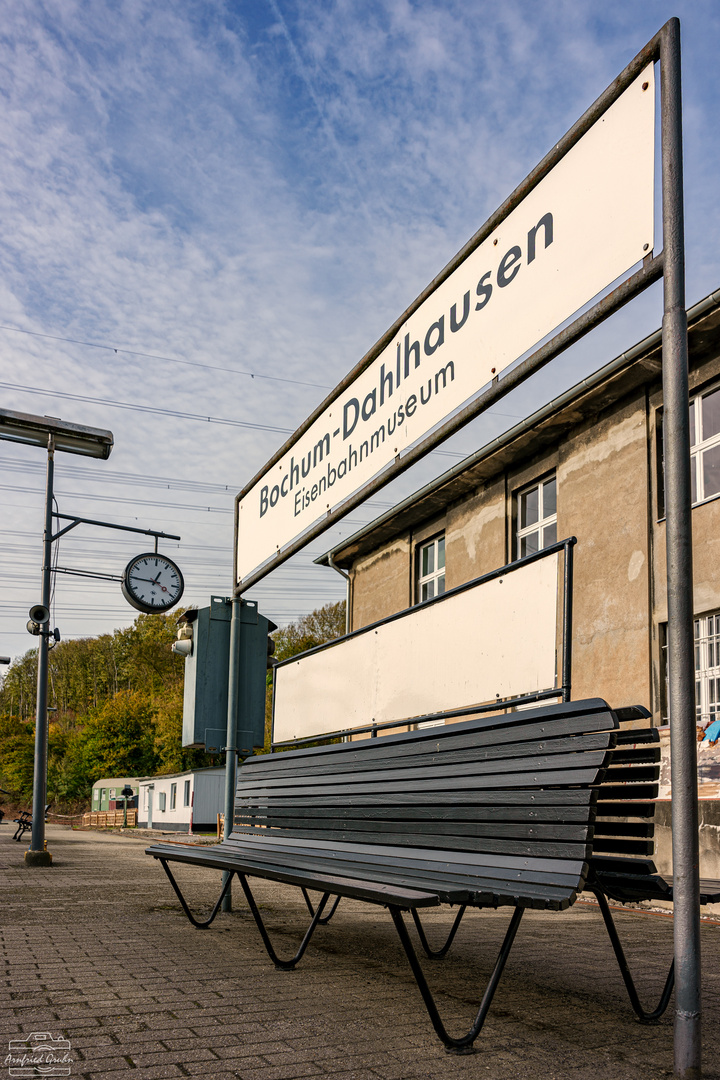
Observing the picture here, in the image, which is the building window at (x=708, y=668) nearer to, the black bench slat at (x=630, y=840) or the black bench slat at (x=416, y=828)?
the black bench slat at (x=416, y=828)

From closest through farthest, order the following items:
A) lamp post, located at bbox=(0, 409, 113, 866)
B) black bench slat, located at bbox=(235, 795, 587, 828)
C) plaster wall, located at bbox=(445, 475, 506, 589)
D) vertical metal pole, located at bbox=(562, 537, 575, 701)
→ black bench slat, located at bbox=(235, 795, 587, 828) < vertical metal pole, located at bbox=(562, 537, 575, 701) < lamp post, located at bbox=(0, 409, 113, 866) < plaster wall, located at bbox=(445, 475, 506, 589)

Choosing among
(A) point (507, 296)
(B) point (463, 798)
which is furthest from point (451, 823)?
(A) point (507, 296)

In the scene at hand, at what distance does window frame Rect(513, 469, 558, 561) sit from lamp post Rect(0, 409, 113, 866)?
7.59 meters

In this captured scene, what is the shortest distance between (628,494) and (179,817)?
111 ft

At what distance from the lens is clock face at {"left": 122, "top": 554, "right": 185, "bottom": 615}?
51.9ft

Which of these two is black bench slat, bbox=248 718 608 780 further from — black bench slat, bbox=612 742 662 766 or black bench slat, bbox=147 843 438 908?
black bench slat, bbox=147 843 438 908

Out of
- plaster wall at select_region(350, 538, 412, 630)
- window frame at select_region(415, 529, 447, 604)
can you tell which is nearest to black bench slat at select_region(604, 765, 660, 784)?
window frame at select_region(415, 529, 447, 604)

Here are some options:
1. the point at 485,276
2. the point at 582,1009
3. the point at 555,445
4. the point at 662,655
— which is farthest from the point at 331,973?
the point at 555,445

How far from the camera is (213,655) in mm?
7676

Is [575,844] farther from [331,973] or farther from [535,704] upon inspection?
[331,973]

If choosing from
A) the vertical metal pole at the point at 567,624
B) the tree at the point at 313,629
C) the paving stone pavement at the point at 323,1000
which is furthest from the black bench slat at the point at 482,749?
the tree at the point at 313,629

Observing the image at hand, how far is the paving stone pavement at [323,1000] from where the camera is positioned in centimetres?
290

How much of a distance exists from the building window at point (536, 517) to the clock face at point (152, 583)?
6.17 m

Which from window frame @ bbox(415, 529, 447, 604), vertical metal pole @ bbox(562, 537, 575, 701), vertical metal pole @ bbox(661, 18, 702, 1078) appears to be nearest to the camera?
vertical metal pole @ bbox(661, 18, 702, 1078)
